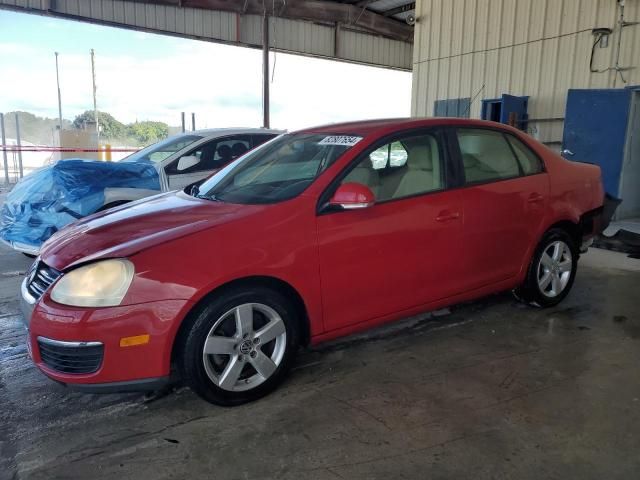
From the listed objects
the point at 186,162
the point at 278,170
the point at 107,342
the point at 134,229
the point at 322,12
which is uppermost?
the point at 322,12

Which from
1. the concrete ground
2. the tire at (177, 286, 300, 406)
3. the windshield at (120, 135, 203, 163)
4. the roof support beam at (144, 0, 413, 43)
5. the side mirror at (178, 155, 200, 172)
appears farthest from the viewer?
the roof support beam at (144, 0, 413, 43)

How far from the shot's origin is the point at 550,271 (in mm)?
4242

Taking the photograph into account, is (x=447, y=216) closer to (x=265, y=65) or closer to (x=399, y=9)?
(x=265, y=65)

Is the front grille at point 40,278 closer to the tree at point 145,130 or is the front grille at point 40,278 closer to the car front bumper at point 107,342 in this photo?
the car front bumper at point 107,342

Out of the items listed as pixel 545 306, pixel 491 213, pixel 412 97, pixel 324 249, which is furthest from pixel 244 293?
pixel 412 97

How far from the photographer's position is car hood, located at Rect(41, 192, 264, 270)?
263cm

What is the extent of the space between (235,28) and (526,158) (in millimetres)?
13009

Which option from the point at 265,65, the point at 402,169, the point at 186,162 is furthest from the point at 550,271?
the point at 265,65

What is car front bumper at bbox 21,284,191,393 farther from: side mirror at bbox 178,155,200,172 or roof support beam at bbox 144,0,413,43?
roof support beam at bbox 144,0,413,43

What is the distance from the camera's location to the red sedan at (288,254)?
8.21ft

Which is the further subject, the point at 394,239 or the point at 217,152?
the point at 217,152

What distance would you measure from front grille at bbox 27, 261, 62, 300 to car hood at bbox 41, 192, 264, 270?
43 mm

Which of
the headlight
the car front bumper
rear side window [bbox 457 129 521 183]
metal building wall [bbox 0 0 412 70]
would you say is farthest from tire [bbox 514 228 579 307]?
metal building wall [bbox 0 0 412 70]

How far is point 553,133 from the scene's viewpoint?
9.58 m
